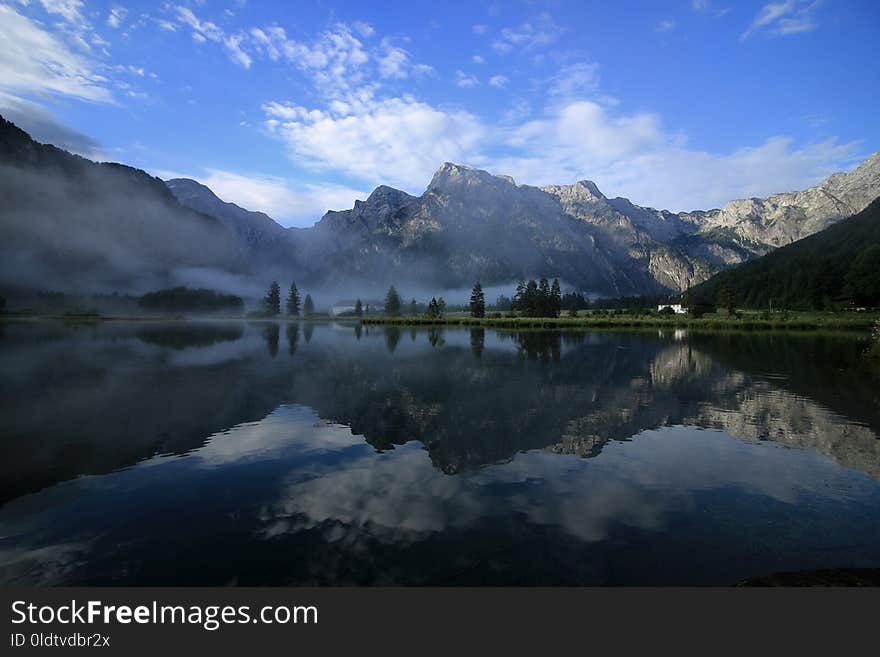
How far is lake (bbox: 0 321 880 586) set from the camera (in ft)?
37.9

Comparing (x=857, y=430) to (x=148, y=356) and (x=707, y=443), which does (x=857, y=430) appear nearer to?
(x=707, y=443)

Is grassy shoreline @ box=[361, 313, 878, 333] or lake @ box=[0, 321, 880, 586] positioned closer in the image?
lake @ box=[0, 321, 880, 586]

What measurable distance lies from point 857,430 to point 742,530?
1875cm

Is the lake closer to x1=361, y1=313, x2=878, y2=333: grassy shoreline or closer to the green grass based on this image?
x1=361, y1=313, x2=878, y2=333: grassy shoreline

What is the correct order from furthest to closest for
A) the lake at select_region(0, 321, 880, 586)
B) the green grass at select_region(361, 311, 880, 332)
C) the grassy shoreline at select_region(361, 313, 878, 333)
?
the green grass at select_region(361, 311, 880, 332) < the grassy shoreline at select_region(361, 313, 878, 333) < the lake at select_region(0, 321, 880, 586)

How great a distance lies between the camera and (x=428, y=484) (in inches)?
687

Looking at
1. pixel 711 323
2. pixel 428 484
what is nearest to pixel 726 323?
pixel 711 323

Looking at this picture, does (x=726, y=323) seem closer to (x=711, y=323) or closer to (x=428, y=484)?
(x=711, y=323)

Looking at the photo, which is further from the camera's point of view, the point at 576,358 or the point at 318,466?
the point at 576,358

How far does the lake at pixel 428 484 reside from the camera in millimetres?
11547

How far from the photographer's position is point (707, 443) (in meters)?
23.8

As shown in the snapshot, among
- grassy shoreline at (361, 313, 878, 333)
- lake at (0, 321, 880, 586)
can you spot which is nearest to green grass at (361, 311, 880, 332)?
grassy shoreline at (361, 313, 878, 333)

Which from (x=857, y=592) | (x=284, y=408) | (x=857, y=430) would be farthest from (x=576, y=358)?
(x=857, y=592)

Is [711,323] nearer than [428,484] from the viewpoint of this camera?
No
